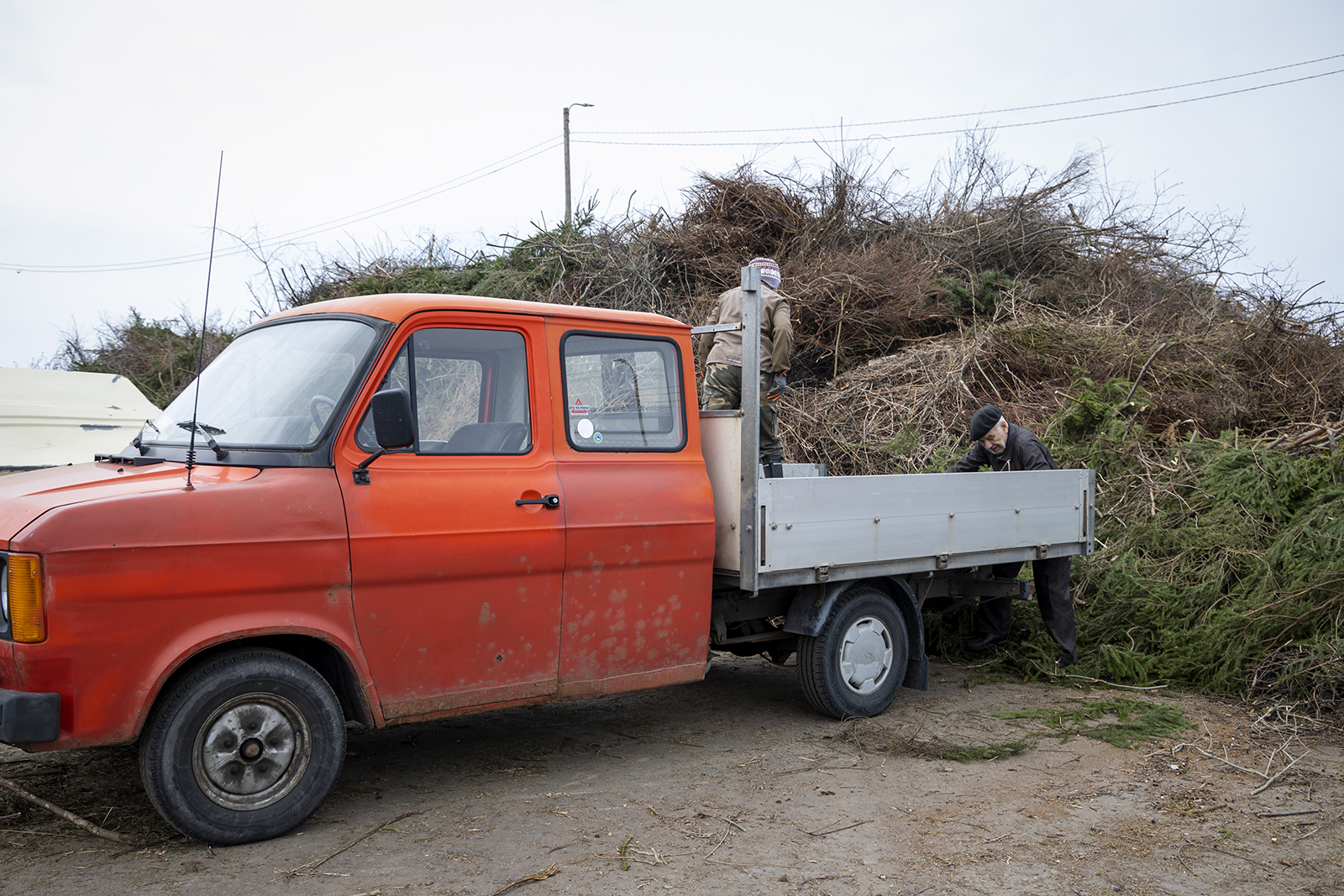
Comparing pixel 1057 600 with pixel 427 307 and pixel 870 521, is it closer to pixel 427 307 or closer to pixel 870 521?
pixel 870 521

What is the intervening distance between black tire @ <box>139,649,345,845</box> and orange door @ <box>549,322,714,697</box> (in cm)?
112

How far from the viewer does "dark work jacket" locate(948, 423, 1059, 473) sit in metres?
6.95

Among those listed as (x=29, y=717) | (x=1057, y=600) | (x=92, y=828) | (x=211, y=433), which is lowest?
(x=92, y=828)

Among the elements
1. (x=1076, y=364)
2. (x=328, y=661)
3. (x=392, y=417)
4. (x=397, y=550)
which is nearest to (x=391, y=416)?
(x=392, y=417)

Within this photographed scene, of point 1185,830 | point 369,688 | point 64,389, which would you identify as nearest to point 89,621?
point 369,688

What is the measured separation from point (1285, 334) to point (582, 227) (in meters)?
8.81

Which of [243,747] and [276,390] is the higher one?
[276,390]

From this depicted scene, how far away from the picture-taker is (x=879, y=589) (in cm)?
588

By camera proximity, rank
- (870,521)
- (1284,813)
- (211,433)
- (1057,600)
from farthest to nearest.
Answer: (1057,600)
(870,521)
(1284,813)
(211,433)

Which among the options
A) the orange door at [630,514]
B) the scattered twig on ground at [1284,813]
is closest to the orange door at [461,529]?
the orange door at [630,514]

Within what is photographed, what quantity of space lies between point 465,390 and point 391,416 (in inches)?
24.6

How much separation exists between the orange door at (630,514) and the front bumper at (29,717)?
196cm

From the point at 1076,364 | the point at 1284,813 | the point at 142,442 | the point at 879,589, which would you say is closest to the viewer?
the point at 1284,813

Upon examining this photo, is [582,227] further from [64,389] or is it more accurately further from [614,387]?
[614,387]
